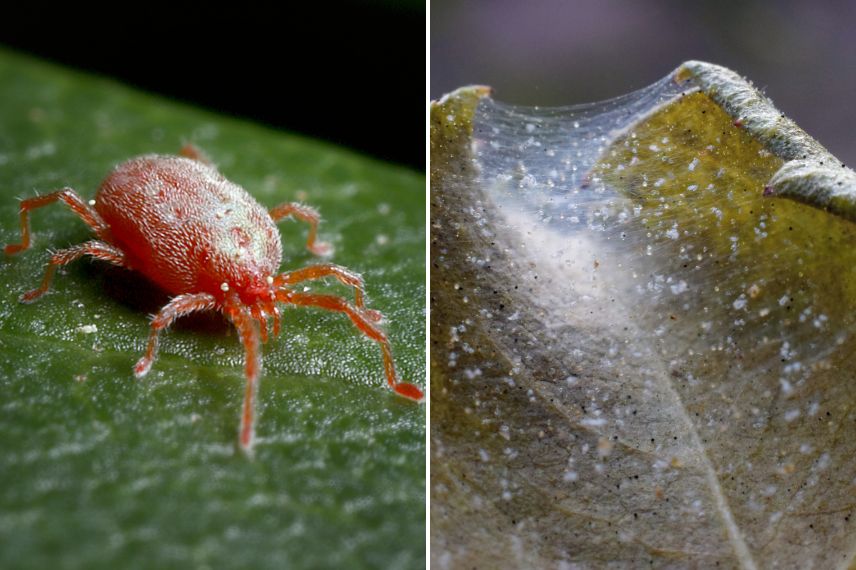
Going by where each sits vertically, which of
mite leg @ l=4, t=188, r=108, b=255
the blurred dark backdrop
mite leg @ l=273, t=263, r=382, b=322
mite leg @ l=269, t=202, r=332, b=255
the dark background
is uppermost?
the dark background

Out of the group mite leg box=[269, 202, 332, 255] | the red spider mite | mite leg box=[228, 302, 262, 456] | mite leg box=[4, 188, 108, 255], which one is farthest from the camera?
mite leg box=[269, 202, 332, 255]

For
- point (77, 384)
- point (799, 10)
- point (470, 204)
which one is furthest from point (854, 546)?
point (799, 10)

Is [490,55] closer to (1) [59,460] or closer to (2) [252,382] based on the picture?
(2) [252,382]

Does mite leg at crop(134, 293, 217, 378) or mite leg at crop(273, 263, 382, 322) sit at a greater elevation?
mite leg at crop(273, 263, 382, 322)

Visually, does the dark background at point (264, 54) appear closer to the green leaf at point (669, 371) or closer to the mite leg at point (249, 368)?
the mite leg at point (249, 368)

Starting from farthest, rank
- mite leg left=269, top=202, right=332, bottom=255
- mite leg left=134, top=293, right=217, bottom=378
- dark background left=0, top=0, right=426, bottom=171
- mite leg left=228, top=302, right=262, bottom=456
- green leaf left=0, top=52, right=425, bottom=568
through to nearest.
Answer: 1. dark background left=0, top=0, right=426, bottom=171
2. mite leg left=269, top=202, right=332, bottom=255
3. mite leg left=134, top=293, right=217, bottom=378
4. mite leg left=228, top=302, right=262, bottom=456
5. green leaf left=0, top=52, right=425, bottom=568

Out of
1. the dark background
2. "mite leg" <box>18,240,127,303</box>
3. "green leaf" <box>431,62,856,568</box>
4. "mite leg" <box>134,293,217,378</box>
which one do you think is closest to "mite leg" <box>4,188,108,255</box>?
"mite leg" <box>18,240,127,303</box>

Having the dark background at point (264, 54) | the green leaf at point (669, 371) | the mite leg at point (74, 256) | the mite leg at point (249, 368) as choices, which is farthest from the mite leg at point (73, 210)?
the dark background at point (264, 54)

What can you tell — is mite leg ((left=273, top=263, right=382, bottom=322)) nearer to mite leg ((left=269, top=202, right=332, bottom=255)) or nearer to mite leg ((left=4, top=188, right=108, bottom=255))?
mite leg ((left=269, top=202, right=332, bottom=255))
